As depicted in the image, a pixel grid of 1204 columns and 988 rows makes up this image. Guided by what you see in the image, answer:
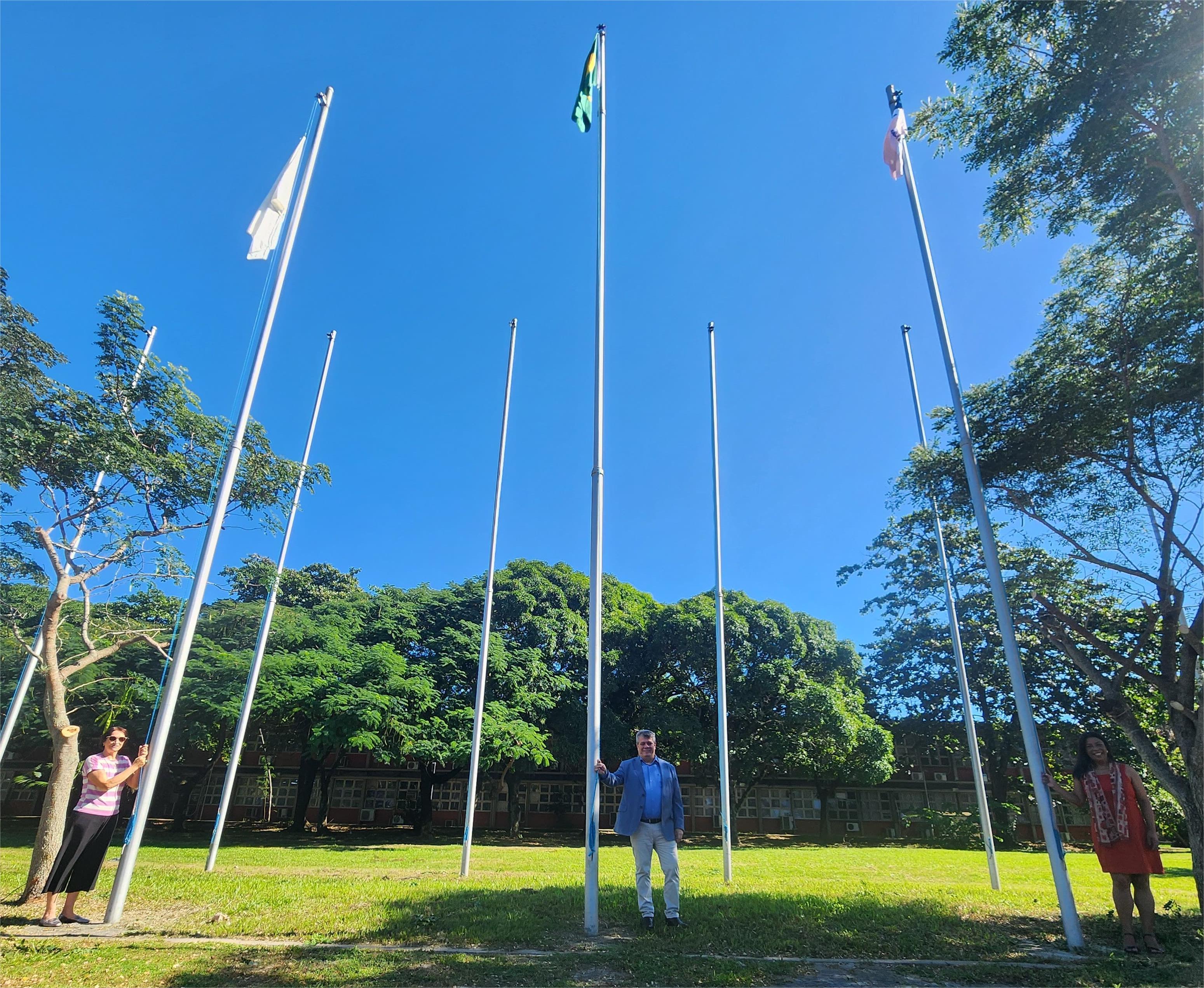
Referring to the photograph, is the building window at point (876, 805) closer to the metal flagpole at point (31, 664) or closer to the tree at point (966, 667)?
the tree at point (966, 667)

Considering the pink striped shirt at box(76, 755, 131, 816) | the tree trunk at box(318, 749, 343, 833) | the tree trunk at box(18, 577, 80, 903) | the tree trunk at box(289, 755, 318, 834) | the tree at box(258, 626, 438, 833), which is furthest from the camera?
the tree trunk at box(318, 749, 343, 833)

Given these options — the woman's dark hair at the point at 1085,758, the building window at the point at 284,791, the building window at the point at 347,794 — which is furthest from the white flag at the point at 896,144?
the building window at the point at 284,791

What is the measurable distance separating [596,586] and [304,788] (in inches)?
976

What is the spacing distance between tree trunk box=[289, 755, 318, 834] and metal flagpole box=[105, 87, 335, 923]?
69.2ft

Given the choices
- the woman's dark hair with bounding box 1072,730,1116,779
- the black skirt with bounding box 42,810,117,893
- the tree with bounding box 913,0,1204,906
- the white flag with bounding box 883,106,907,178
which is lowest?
the black skirt with bounding box 42,810,117,893

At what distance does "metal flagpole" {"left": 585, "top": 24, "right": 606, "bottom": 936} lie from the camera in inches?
251

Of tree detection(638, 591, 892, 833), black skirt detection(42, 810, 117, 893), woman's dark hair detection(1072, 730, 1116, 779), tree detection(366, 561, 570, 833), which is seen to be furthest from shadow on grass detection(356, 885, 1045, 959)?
tree detection(638, 591, 892, 833)

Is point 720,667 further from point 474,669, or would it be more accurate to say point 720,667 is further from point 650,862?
point 474,669

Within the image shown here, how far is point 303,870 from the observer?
1210cm

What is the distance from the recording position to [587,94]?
10180mm

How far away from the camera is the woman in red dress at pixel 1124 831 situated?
6055 mm

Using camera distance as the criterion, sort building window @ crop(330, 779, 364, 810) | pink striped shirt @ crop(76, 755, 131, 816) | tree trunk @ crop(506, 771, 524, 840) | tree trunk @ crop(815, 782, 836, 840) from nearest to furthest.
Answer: pink striped shirt @ crop(76, 755, 131, 816) → tree trunk @ crop(506, 771, 524, 840) → tree trunk @ crop(815, 782, 836, 840) → building window @ crop(330, 779, 364, 810)

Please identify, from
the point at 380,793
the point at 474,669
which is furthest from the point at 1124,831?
the point at 380,793

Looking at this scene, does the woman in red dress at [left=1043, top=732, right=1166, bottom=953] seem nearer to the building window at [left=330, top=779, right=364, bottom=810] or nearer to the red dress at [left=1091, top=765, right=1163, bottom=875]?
the red dress at [left=1091, top=765, right=1163, bottom=875]
